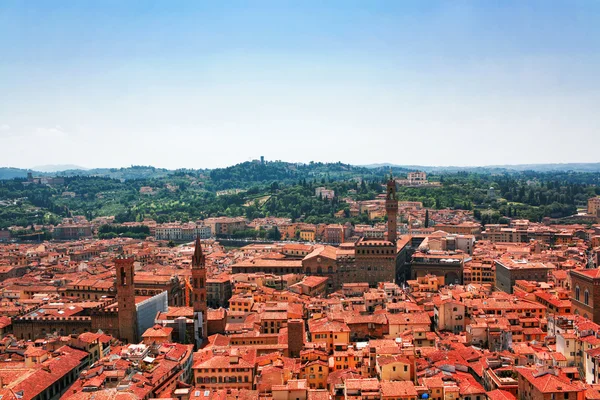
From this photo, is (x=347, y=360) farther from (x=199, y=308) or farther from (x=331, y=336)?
(x=199, y=308)

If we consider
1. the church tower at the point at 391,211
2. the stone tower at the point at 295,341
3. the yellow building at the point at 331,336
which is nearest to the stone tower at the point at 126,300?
the stone tower at the point at 295,341

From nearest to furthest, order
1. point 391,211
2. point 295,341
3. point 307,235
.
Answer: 1. point 295,341
2. point 391,211
3. point 307,235

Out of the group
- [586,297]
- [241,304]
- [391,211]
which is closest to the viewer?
[586,297]

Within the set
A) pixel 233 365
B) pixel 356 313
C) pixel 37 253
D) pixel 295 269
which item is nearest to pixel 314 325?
pixel 356 313

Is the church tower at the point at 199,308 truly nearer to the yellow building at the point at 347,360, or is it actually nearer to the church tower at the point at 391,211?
the yellow building at the point at 347,360

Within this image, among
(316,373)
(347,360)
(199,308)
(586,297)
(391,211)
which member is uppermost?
(391,211)

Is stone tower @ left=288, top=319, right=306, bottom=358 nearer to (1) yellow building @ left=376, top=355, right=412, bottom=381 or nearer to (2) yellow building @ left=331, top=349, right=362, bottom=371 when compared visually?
(2) yellow building @ left=331, top=349, right=362, bottom=371

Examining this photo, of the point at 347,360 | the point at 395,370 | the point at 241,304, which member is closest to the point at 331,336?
the point at 347,360

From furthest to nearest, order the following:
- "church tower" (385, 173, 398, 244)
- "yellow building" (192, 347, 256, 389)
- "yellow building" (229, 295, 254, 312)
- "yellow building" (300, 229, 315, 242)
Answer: "yellow building" (300, 229, 315, 242) < "church tower" (385, 173, 398, 244) < "yellow building" (229, 295, 254, 312) < "yellow building" (192, 347, 256, 389)

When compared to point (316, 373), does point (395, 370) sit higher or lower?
higher

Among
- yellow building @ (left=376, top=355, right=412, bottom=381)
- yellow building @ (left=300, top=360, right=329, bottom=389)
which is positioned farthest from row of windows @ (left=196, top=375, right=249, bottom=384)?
yellow building @ (left=376, top=355, right=412, bottom=381)
